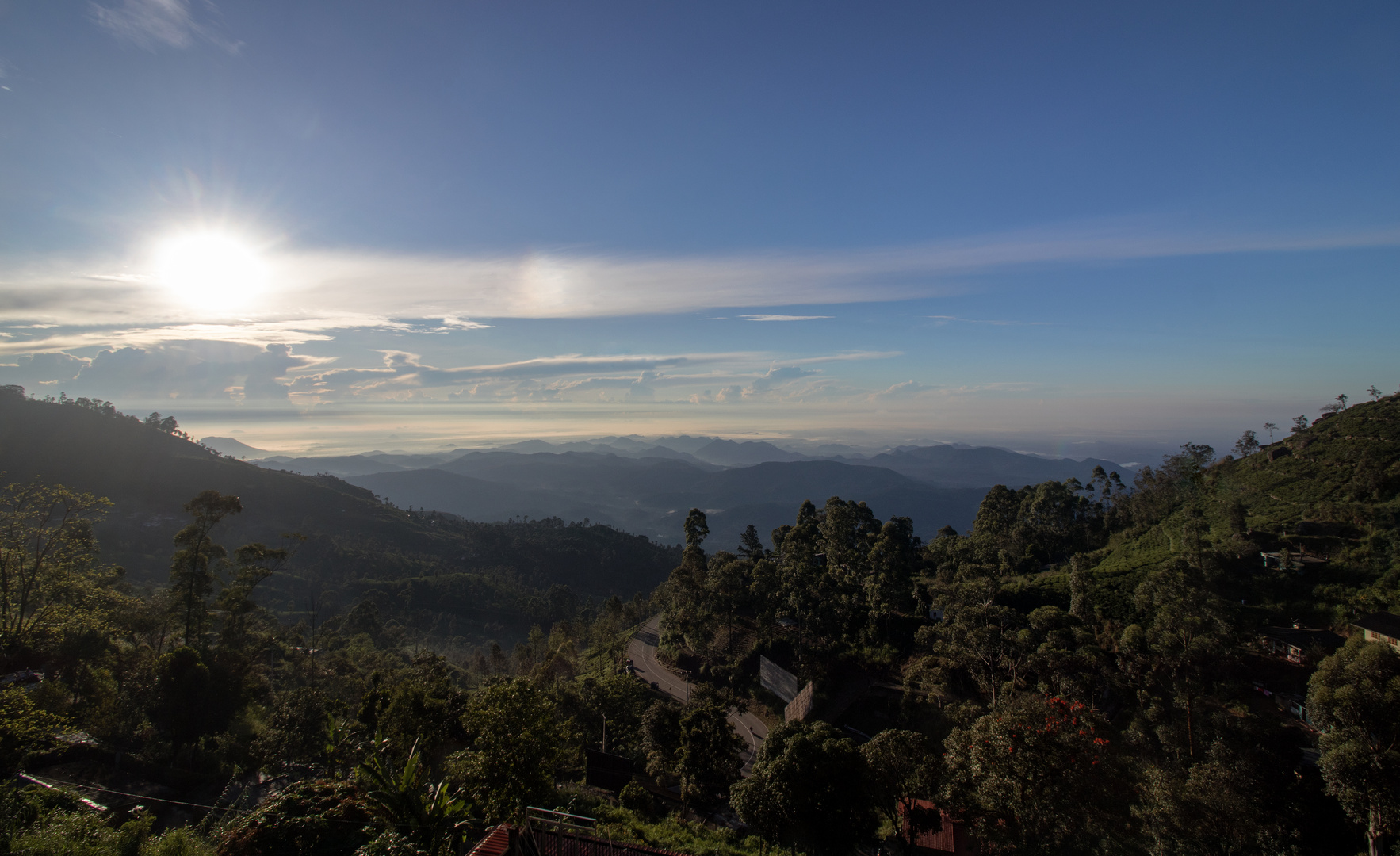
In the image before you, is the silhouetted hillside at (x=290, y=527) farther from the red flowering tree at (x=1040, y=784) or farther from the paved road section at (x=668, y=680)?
the red flowering tree at (x=1040, y=784)

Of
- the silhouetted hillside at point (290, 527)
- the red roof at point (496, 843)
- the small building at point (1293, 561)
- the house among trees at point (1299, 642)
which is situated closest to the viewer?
the red roof at point (496, 843)

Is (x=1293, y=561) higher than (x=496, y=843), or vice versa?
(x=1293, y=561)

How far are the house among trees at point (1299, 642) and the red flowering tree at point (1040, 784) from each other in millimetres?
14624

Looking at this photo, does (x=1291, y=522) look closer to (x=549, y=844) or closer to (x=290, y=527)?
(x=549, y=844)

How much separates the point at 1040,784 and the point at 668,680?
2901cm

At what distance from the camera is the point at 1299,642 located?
2153 cm

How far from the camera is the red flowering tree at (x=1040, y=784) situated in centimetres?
1172

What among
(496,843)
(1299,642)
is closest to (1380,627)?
(1299,642)

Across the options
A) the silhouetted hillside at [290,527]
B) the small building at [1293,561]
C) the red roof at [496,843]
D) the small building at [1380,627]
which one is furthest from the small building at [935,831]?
the silhouetted hillside at [290,527]

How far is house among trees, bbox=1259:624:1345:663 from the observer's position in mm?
20656

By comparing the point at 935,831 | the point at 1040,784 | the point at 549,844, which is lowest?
the point at 935,831

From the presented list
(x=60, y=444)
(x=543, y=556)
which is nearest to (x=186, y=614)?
(x=543, y=556)

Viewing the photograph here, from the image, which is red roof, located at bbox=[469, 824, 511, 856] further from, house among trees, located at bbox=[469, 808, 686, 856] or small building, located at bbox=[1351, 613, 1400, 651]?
small building, located at bbox=[1351, 613, 1400, 651]

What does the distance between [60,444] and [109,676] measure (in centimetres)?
13394
